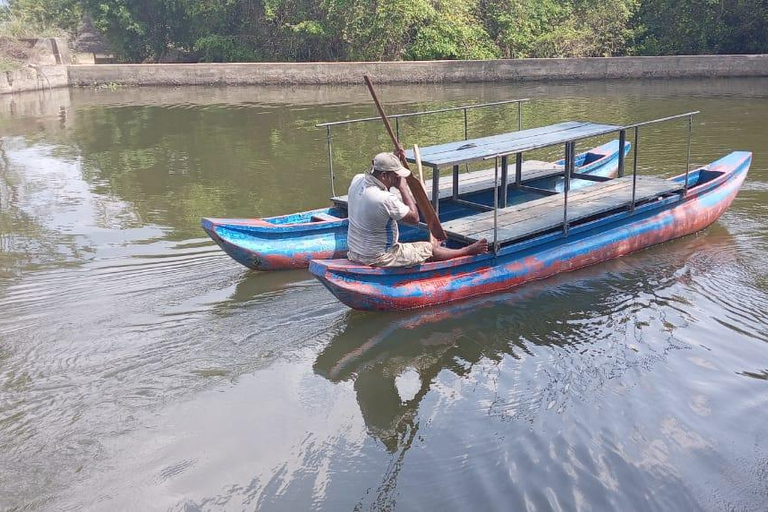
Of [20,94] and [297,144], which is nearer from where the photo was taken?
[297,144]

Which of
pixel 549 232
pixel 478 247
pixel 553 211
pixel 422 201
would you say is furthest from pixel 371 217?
pixel 553 211

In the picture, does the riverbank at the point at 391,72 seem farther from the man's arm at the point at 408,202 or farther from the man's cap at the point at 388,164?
the man's cap at the point at 388,164

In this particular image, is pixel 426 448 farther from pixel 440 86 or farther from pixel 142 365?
pixel 440 86

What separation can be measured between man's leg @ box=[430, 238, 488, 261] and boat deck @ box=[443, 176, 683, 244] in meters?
0.23

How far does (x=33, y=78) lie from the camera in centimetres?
2695

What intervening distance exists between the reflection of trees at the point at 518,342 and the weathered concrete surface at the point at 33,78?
23.0m

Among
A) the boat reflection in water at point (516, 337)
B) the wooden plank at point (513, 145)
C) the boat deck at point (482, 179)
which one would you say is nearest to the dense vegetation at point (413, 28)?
the boat deck at point (482, 179)

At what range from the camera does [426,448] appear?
5504mm

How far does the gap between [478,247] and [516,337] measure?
1.00 meters

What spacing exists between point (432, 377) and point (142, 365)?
2.50 meters

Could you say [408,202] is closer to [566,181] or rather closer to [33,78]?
[566,181]

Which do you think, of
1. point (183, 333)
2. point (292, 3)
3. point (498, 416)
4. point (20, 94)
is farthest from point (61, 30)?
point (498, 416)

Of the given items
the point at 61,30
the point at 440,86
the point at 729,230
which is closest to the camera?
the point at 729,230

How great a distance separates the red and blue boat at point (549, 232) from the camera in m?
7.35
